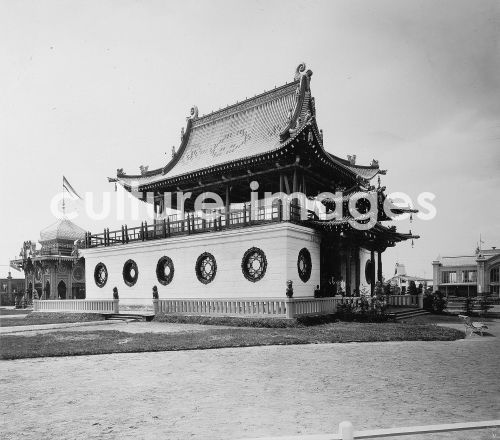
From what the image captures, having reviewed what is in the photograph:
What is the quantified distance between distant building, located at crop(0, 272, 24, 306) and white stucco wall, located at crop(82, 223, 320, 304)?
90.7ft

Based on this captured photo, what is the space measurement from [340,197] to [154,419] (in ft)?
61.1

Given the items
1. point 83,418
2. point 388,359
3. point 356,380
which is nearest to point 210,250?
point 388,359

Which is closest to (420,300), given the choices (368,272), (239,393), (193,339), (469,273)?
(368,272)

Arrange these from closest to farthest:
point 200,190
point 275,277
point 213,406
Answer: point 213,406, point 275,277, point 200,190

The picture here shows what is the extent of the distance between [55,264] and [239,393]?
39968mm

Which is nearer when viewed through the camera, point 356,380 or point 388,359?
point 356,380

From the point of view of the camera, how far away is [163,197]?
27984mm

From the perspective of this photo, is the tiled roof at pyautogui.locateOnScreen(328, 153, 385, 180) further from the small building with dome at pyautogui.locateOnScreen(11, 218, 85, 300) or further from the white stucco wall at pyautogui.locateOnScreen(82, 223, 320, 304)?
the small building with dome at pyautogui.locateOnScreen(11, 218, 85, 300)

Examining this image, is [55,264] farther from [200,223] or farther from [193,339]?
[193,339]

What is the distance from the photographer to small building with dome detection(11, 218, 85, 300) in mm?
42094

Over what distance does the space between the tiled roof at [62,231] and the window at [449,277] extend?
52855mm

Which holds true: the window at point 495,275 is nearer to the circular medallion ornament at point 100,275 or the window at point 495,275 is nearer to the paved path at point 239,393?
the circular medallion ornament at point 100,275

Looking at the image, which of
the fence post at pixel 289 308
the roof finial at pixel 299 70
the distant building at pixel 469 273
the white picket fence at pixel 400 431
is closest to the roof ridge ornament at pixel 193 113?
the roof finial at pixel 299 70

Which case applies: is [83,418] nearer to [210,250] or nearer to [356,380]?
[356,380]
